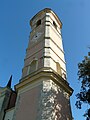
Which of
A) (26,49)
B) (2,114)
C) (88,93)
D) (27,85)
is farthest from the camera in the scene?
(26,49)

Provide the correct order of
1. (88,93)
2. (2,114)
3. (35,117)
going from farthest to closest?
1. (2,114)
2. (88,93)
3. (35,117)

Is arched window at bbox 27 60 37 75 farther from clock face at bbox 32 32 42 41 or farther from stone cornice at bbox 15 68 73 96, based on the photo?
clock face at bbox 32 32 42 41

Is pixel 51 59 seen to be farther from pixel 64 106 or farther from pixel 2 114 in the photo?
pixel 2 114

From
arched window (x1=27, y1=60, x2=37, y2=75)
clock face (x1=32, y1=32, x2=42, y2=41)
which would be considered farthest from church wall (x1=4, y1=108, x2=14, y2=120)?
clock face (x1=32, y1=32, x2=42, y2=41)

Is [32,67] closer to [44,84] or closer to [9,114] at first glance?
[44,84]

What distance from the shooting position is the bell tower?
42.6 feet

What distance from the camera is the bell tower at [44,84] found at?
1298 centimetres

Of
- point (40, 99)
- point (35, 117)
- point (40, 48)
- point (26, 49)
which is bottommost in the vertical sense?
point (35, 117)

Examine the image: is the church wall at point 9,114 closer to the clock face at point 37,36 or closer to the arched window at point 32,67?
the arched window at point 32,67

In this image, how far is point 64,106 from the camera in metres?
14.4

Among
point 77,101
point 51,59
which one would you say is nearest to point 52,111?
point 77,101

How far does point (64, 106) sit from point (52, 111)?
84.3 inches

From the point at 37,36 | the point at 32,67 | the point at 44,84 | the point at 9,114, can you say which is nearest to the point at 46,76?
the point at 44,84

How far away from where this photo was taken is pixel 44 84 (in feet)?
46.1
